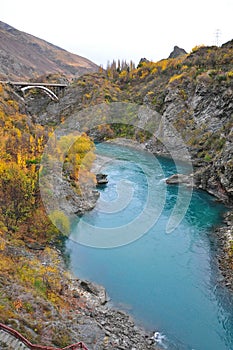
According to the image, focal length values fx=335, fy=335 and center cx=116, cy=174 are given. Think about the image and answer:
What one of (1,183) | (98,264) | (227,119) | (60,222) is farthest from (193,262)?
(227,119)

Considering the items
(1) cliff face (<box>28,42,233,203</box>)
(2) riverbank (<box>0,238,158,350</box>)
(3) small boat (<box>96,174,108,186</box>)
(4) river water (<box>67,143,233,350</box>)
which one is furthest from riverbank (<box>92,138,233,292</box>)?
(2) riverbank (<box>0,238,158,350</box>)

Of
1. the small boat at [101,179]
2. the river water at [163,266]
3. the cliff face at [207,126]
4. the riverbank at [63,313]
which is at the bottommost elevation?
the riverbank at [63,313]

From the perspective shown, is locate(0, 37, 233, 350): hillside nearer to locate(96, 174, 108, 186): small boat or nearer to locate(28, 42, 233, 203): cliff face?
locate(28, 42, 233, 203): cliff face

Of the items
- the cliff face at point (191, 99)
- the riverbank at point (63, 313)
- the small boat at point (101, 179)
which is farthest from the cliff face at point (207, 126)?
the riverbank at point (63, 313)

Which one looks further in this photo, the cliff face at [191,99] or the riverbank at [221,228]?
the cliff face at [191,99]

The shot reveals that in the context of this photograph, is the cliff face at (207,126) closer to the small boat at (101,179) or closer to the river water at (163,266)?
the river water at (163,266)

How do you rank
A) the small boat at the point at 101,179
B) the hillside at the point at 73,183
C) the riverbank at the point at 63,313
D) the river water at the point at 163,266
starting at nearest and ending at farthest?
the riverbank at the point at 63,313 → the hillside at the point at 73,183 → the river water at the point at 163,266 → the small boat at the point at 101,179

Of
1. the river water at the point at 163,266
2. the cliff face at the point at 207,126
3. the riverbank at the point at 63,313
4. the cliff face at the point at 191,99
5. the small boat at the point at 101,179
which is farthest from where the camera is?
the cliff face at the point at 191,99

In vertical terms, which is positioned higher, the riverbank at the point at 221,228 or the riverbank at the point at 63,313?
the riverbank at the point at 221,228

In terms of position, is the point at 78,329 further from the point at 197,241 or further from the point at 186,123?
the point at 186,123
